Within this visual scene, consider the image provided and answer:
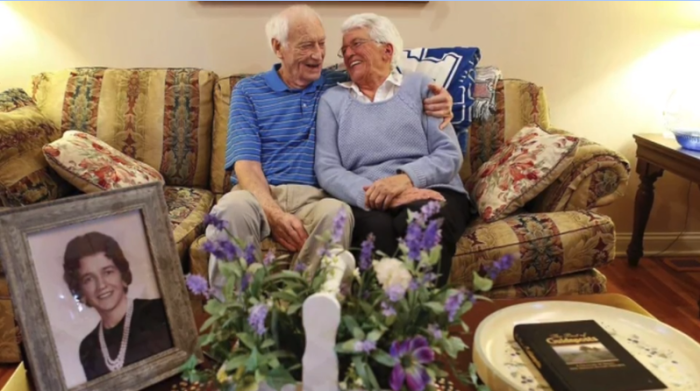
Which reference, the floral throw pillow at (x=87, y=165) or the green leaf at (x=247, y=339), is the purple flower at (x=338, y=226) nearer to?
the green leaf at (x=247, y=339)

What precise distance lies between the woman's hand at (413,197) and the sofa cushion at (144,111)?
3.03 ft

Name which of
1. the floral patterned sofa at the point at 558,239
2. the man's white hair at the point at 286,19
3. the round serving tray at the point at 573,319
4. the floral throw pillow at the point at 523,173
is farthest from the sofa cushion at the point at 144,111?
the round serving tray at the point at 573,319

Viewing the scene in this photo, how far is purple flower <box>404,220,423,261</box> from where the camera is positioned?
0.71 meters

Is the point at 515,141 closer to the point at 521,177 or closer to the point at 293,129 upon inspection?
the point at 521,177

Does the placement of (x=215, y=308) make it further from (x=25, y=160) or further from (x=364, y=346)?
(x=25, y=160)

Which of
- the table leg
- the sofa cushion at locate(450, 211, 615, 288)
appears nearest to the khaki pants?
the sofa cushion at locate(450, 211, 615, 288)

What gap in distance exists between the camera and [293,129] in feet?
6.58

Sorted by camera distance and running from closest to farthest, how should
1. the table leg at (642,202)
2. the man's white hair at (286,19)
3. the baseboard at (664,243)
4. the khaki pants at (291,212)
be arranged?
the khaki pants at (291,212), the man's white hair at (286,19), the table leg at (642,202), the baseboard at (664,243)

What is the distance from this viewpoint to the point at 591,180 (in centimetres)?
188

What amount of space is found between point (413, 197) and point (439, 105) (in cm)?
38

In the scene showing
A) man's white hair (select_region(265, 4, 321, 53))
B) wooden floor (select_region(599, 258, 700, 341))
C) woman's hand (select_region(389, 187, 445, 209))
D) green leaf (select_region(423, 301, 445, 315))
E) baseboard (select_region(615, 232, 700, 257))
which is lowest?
wooden floor (select_region(599, 258, 700, 341))

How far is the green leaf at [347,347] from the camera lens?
0.72 m

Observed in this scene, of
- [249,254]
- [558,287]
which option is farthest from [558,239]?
[249,254]

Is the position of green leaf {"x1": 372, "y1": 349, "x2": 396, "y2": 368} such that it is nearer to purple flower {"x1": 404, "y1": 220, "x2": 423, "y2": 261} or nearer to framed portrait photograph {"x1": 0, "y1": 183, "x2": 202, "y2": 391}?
purple flower {"x1": 404, "y1": 220, "x2": 423, "y2": 261}
